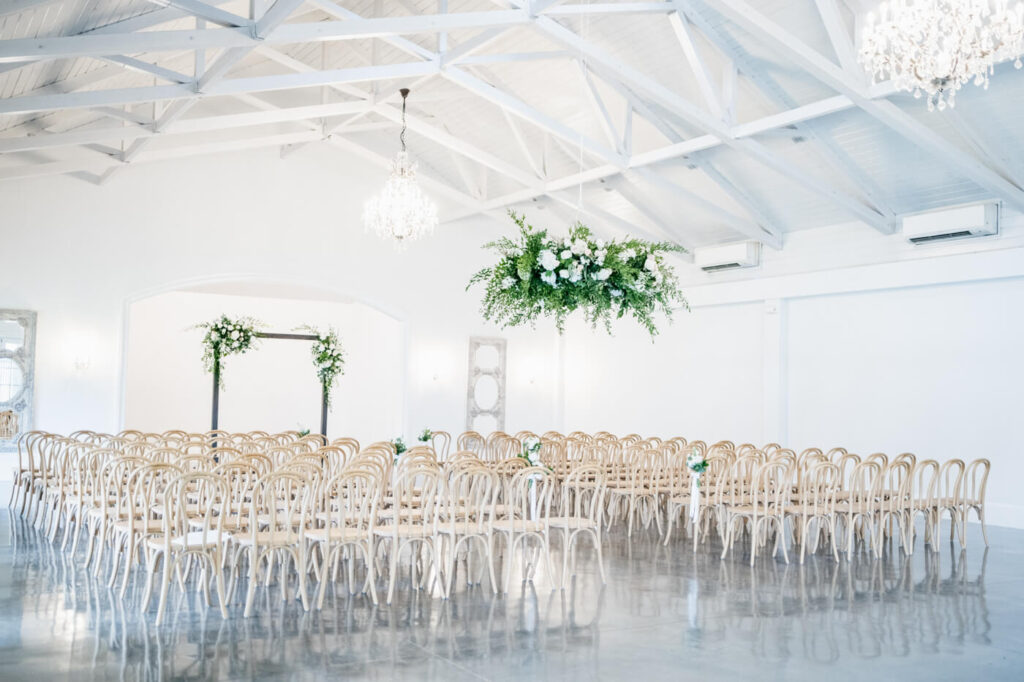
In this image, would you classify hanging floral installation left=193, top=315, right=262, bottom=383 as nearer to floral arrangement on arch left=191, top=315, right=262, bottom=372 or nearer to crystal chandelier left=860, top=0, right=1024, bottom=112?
floral arrangement on arch left=191, top=315, right=262, bottom=372

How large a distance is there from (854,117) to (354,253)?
8642 mm

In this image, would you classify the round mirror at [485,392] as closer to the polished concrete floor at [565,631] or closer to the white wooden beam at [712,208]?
the white wooden beam at [712,208]

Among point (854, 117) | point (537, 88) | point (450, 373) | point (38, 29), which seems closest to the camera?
point (38, 29)

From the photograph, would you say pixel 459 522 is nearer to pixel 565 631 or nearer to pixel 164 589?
pixel 565 631

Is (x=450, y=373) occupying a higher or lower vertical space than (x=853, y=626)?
higher

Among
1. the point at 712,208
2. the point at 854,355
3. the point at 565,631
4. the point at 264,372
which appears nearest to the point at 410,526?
the point at 565,631

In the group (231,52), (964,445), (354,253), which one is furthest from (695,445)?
(354,253)

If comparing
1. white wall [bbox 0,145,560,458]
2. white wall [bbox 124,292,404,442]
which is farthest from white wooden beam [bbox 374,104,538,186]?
white wall [bbox 124,292,404,442]

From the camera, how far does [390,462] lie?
8.01m

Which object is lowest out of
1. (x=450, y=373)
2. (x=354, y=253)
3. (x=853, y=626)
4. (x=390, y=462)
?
(x=853, y=626)

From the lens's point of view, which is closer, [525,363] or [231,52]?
[231,52]

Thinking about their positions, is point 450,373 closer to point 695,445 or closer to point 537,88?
point 537,88

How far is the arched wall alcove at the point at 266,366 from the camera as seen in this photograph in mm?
17078

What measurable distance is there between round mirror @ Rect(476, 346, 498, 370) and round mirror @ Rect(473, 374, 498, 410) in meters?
0.20
